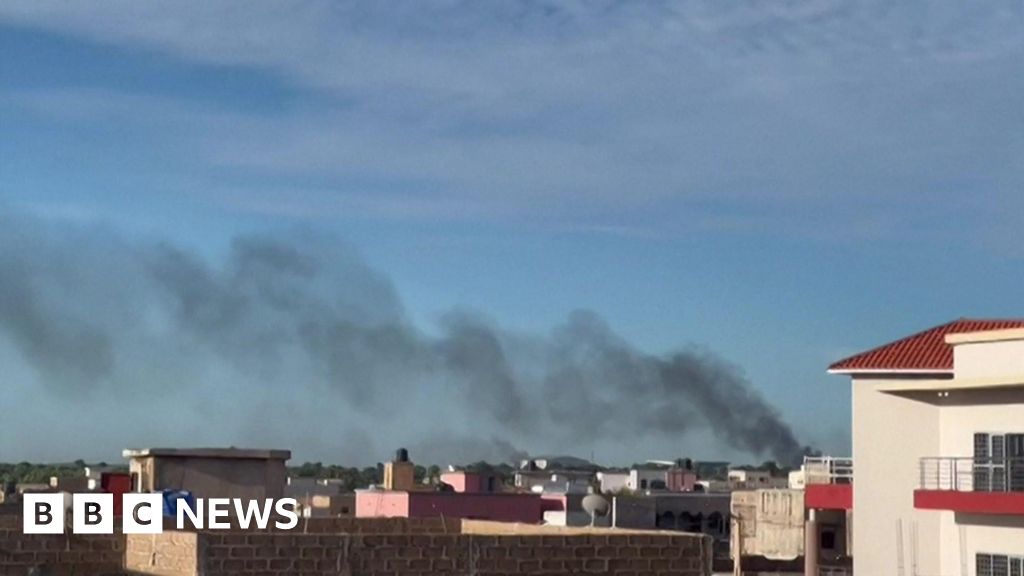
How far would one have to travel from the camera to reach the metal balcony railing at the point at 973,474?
43938 millimetres

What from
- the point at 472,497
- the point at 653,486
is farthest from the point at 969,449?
the point at 653,486

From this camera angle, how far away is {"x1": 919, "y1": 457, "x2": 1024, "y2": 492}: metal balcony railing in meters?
43.9

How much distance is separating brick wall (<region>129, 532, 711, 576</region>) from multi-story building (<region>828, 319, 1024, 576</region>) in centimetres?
1925

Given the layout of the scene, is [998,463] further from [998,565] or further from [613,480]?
[613,480]

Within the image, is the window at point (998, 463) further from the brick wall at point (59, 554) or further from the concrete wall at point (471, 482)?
the concrete wall at point (471, 482)

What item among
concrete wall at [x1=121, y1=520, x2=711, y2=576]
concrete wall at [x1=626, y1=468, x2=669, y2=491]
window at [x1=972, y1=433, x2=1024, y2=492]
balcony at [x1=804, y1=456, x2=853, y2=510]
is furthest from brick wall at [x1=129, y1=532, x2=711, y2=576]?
concrete wall at [x1=626, y1=468, x2=669, y2=491]

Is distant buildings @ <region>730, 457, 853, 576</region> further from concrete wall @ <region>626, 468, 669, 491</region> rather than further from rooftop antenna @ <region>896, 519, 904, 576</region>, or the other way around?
concrete wall @ <region>626, 468, 669, 491</region>

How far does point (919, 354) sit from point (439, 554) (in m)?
26.4

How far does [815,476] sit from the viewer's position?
6456 cm

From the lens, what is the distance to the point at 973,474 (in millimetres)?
45531

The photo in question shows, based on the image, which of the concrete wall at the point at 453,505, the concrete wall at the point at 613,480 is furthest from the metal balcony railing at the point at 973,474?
the concrete wall at the point at 613,480

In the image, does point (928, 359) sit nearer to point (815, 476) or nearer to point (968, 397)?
point (968, 397)

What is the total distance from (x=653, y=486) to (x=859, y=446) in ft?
331

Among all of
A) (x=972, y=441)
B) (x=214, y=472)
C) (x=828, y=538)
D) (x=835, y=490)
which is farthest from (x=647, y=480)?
(x=214, y=472)
